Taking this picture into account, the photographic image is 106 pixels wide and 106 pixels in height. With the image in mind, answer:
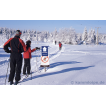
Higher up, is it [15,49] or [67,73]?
[15,49]

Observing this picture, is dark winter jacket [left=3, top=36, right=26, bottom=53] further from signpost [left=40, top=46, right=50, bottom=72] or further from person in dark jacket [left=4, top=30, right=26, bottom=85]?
signpost [left=40, top=46, right=50, bottom=72]

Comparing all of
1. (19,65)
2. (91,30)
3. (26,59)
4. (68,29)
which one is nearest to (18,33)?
(19,65)

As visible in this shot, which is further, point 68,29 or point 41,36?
point 41,36

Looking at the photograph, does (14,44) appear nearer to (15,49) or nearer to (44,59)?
(15,49)

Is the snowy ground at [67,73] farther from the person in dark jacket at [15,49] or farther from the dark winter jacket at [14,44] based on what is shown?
the dark winter jacket at [14,44]

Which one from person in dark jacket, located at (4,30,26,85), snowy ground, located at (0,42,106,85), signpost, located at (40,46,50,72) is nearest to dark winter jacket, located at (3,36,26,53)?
person in dark jacket, located at (4,30,26,85)

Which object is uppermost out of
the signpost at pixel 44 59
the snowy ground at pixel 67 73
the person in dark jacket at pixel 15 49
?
the person in dark jacket at pixel 15 49

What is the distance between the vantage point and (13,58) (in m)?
4.09

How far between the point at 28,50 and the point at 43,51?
1.07 metres

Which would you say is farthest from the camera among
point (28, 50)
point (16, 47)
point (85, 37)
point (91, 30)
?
point (91, 30)

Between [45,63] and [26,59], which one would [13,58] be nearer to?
[26,59]

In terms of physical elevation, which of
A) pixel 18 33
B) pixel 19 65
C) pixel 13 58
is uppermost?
pixel 18 33

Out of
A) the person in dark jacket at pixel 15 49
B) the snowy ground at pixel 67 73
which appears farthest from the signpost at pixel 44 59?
the person in dark jacket at pixel 15 49

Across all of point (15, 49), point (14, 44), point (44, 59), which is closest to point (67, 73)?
point (44, 59)
